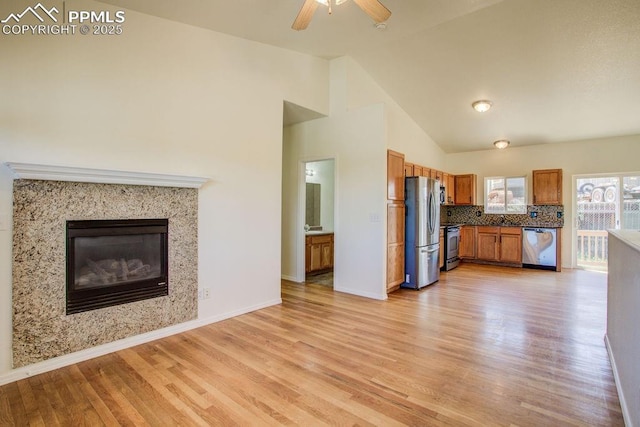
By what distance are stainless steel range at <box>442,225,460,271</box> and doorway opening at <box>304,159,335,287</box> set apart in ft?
7.75

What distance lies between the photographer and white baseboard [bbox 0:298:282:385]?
2.38 metres

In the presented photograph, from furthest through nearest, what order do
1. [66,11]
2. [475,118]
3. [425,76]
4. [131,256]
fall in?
[475,118] → [425,76] → [131,256] → [66,11]

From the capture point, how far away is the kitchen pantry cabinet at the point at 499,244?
6984 millimetres

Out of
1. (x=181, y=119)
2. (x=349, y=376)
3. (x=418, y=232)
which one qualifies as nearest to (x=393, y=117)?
(x=418, y=232)

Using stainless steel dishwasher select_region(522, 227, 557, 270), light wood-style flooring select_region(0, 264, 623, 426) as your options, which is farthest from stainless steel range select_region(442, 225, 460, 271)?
light wood-style flooring select_region(0, 264, 623, 426)

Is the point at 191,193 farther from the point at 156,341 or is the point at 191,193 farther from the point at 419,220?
the point at 419,220

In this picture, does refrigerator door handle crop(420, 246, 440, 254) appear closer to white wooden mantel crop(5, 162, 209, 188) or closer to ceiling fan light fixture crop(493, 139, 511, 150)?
ceiling fan light fixture crop(493, 139, 511, 150)

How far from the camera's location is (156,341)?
10.0ft

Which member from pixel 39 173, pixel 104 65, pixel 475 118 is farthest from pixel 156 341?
pixel 475 118

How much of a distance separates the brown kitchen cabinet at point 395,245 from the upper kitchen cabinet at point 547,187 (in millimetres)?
3841

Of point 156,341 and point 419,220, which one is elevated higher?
point 419,220

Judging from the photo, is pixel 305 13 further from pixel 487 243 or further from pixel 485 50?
pixel 487 243

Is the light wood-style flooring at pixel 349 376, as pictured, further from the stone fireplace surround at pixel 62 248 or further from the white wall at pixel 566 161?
the white wall at pixel 566 161

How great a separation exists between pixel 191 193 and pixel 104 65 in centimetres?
135
